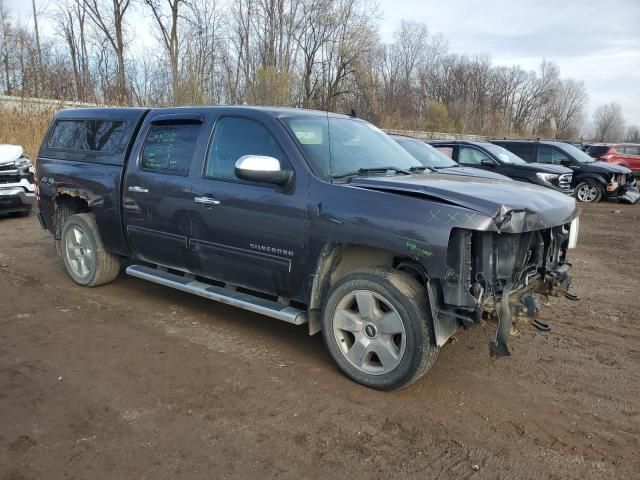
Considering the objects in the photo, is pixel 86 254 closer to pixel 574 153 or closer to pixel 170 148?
pixel 170 148

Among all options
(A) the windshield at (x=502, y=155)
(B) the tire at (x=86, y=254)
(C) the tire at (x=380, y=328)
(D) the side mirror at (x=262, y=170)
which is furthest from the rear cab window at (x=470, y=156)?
(C) the tire at (x=380, y=328)

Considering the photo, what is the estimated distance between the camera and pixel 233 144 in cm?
431

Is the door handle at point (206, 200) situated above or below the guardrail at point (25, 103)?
below

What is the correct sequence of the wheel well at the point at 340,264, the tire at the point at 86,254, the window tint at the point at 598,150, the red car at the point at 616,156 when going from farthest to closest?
the window tint at the point at 598,150 → the red car at the point at 616,156 → the tire at the point at 86,254 → the wheel well at the point at 340,264

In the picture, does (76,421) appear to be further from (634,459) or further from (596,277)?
(596,277)

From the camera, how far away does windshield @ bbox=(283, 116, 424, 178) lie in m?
3.96

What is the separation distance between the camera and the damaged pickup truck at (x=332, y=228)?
3248 millimetres

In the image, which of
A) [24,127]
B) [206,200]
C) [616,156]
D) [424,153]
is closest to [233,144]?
[206,200]

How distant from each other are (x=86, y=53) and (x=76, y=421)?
3190 cm

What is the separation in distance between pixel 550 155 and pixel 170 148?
Result: 43.2 ft

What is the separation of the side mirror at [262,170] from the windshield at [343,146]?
27 cm

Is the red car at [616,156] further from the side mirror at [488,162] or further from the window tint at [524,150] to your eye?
the side mirror at [488,162]

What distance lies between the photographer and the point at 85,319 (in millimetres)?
4852

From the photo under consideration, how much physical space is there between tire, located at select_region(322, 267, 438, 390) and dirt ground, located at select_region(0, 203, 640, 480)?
174 mm
